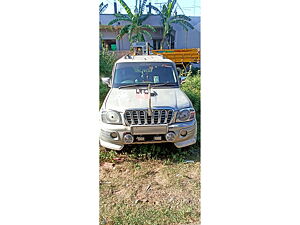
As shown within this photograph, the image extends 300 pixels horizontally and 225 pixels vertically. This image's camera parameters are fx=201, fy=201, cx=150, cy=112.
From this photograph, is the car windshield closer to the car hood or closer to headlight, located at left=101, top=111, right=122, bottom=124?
the car hood

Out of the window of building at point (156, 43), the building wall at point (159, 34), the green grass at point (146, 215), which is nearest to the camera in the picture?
the green grass at point (146, 215)

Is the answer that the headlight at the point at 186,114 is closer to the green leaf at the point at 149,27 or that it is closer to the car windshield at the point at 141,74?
the car windshield at the point at 141,74

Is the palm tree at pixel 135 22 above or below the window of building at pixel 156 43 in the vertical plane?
above

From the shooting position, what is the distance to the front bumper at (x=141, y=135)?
6.31 ft

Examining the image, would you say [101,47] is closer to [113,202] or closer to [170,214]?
[113,202]

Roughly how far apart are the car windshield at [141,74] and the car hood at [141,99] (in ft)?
0.34

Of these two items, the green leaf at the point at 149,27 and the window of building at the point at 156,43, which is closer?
the green leaf at the point at 149,27

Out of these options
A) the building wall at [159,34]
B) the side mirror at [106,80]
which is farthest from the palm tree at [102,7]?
the side mirror at [106,80]

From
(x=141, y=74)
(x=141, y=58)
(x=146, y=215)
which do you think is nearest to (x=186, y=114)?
(x=141, y=74)

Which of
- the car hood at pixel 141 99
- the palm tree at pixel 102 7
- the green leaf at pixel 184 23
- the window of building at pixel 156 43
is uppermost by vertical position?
the palm tree at pixel 102 7

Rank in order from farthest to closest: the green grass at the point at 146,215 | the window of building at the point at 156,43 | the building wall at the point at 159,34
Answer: the window of building at the point at 156,43 → the building wall at the point at 159,34 → the green grass at the point at 146,215

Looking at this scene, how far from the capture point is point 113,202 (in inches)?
71.9

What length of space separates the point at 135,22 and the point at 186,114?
102 cm

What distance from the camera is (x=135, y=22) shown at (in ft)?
6.37
